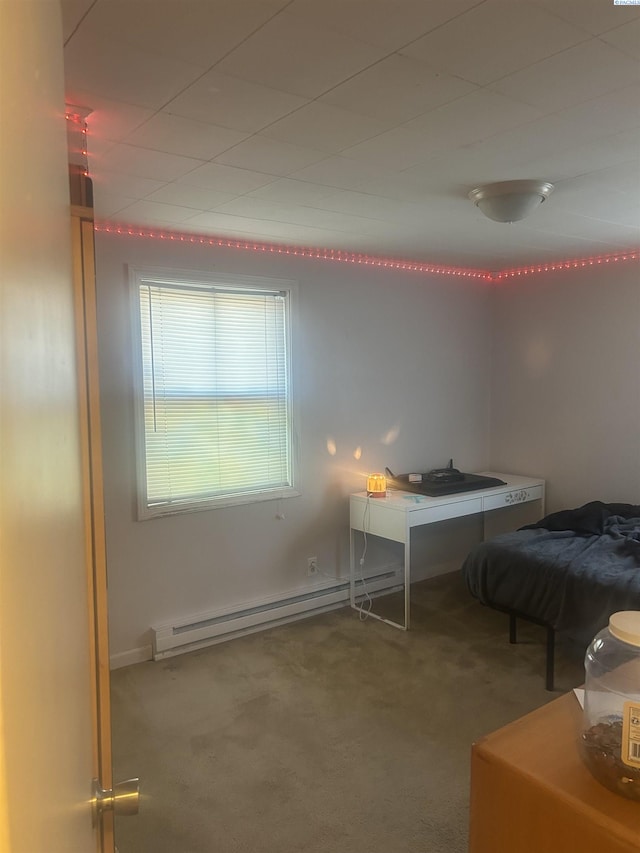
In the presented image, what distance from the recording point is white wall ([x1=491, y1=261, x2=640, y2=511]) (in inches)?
161

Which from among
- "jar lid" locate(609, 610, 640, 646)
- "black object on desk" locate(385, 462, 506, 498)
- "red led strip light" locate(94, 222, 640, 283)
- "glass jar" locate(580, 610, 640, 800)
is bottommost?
"black object on desk" locate(385, 462, 506, 498)

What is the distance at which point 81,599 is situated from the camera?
0.81 metres

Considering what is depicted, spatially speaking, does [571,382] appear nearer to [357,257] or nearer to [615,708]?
[357,257]

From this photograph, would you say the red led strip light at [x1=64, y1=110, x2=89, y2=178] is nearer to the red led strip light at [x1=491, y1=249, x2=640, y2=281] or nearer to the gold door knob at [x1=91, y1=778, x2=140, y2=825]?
the gold door knob at [x1=91, y1=778, x2=140, y2=825]

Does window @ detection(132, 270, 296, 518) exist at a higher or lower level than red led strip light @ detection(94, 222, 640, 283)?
lower

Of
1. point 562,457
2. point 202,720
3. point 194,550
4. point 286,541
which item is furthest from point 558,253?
point 202,720

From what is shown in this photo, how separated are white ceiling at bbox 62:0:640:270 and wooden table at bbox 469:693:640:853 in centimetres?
140

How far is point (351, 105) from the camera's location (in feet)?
5.68

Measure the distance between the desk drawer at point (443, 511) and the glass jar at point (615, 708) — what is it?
8.38ft

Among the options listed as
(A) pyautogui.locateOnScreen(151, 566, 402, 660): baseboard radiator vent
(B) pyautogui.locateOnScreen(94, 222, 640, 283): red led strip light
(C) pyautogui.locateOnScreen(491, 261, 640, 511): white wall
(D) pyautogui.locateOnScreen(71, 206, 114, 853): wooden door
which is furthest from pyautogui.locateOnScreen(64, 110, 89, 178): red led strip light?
(C) pyautogui.locateOnScreen(491, 261, 640, 511): white wall

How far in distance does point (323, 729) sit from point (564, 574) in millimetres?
1382

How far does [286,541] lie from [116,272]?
186 cm

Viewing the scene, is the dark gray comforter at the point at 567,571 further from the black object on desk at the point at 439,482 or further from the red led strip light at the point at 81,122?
the red led strip light at the point at 81,122

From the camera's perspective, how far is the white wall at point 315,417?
319 centimetres
